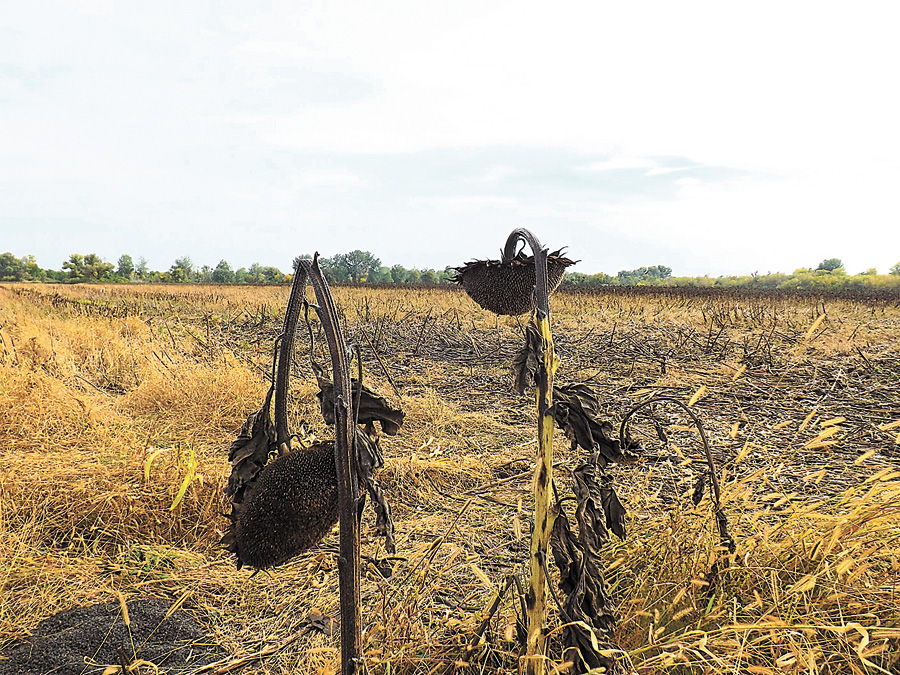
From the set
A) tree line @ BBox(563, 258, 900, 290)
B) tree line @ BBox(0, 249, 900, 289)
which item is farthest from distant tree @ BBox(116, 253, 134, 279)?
tree line @ BBox(563, 258, 900, 290)

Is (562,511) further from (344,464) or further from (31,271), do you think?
(31,271)

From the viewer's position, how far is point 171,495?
2.39 m

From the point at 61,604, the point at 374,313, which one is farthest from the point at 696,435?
the point at 374,313

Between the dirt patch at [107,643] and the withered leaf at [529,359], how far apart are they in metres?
1.31

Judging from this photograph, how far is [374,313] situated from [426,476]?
7.64 m

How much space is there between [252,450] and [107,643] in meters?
1.15

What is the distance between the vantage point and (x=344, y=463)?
825mm

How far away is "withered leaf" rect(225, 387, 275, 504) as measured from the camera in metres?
0.97

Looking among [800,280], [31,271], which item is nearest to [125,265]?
[31,271]

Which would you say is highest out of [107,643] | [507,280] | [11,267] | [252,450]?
[11,267]

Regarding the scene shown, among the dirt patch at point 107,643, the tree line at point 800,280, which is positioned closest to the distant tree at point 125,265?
the tree line at point 800,280

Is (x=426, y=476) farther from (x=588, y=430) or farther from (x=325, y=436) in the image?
(x=588, y=430)

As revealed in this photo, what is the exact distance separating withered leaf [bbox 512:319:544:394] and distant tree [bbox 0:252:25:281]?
6106cm

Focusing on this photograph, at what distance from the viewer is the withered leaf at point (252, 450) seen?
97 centimetres
